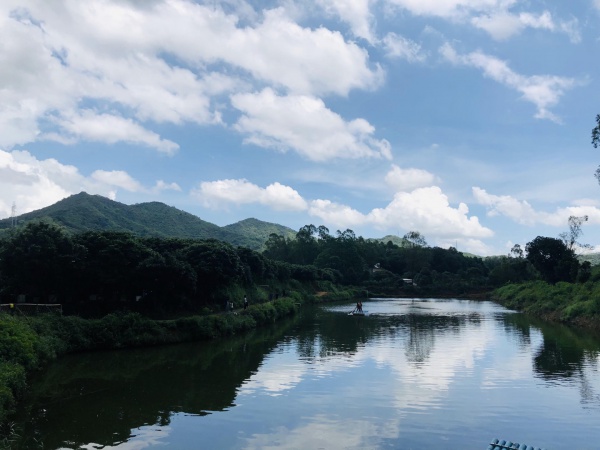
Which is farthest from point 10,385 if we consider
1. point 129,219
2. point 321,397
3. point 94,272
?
point 129,219

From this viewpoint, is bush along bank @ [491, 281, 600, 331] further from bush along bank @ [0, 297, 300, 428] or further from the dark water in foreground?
bush along bank @ [0, 297, 300, 428]

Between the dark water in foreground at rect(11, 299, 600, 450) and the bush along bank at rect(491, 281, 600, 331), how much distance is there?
947 cm

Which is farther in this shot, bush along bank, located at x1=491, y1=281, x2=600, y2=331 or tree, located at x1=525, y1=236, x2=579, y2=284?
tree, located at x1=525, y1=236, x2=579, y2=284

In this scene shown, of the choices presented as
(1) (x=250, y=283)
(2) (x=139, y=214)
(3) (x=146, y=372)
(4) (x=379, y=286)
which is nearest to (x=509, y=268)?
(4) (x=379, y=286)

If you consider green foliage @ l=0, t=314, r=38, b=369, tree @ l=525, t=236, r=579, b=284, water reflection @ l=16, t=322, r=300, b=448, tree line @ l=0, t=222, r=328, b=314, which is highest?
tree @ l=525, t=236, r=579, b=284

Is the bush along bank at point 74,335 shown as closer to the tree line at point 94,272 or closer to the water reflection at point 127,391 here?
the water reflection at point 127,391

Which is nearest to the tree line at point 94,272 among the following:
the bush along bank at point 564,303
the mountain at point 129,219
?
the bush along bank at point 564,303

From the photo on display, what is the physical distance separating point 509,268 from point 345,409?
312 feet

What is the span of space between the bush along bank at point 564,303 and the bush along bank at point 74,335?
26881 mm

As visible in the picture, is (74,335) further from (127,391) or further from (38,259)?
(127,391)

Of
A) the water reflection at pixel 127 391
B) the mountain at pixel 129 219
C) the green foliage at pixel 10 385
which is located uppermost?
the mountain at pixel 129 219

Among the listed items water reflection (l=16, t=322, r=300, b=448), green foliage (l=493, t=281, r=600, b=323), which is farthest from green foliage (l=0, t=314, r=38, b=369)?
green foliage (l=493, t=281, r=600, b=323)

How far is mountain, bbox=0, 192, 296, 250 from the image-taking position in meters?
125

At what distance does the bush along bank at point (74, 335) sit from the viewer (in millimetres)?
17453
